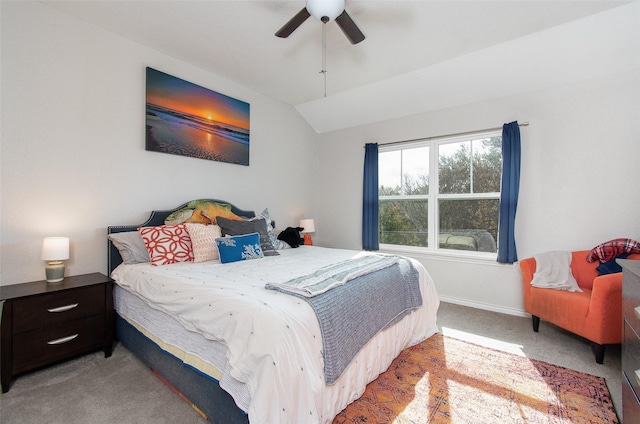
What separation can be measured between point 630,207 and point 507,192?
97cm

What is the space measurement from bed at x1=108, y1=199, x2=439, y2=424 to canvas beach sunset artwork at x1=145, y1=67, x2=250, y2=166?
109cm

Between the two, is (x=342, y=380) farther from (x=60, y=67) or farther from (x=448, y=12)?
(x=60, y=67)

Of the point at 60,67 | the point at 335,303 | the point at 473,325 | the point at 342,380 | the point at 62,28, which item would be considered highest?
the point at 62,28

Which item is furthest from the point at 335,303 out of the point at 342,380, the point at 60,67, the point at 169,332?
the point at 60,67

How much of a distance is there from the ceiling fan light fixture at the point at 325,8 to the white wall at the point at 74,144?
1931 millimetres

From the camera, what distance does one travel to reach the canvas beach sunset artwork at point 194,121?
2914 millimetres

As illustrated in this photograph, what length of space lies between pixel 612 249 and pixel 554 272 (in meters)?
0.47

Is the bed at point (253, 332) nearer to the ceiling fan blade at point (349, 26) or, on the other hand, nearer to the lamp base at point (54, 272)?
the lamp base at point (54, 272)

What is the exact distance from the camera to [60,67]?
7.78ft

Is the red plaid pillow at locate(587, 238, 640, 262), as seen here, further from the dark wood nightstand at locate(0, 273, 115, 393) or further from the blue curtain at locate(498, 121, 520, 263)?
the dark wood nightstand at locate(0, 273, 115, 393)

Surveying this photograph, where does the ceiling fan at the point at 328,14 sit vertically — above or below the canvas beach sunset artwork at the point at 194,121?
above

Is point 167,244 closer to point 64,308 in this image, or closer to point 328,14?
point 64,308

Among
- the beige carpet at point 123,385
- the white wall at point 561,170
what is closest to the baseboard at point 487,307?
the white wall at point 561,170

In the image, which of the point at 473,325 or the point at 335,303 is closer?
the point at 335,303
